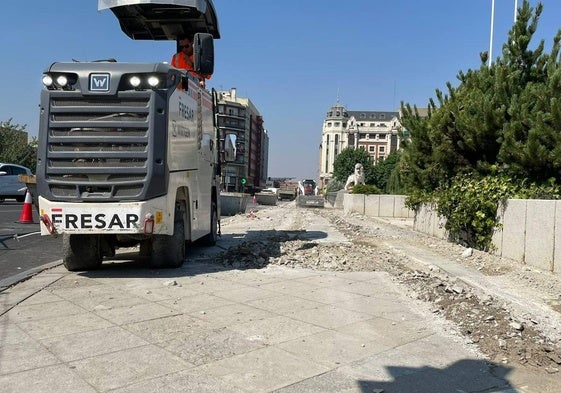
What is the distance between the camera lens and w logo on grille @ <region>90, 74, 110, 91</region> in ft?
23.0

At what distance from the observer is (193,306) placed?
596 centimetres

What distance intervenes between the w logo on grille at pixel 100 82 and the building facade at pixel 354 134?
157 m

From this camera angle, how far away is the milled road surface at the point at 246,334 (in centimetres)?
384

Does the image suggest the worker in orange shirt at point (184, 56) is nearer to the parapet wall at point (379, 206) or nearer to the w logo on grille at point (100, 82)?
the w logo on grille at point (100, 82)

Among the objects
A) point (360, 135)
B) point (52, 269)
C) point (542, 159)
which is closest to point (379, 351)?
point (52, 269)

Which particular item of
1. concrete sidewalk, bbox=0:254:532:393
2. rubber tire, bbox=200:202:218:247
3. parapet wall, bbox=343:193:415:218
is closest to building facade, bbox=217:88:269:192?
parapet wall, bbox=343:193:415:218

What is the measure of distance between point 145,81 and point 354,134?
16743cm

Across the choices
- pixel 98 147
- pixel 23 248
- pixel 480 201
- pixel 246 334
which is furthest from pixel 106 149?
pixel 480 201

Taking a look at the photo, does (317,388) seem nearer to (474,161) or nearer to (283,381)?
(283,381)

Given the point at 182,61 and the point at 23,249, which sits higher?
the point at 182,61

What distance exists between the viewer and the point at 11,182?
80.8ft

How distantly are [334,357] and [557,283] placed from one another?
14.9ft

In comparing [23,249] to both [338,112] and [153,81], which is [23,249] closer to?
[153,81]

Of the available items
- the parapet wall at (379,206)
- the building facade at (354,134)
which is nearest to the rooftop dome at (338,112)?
the building facade at (354,134)
